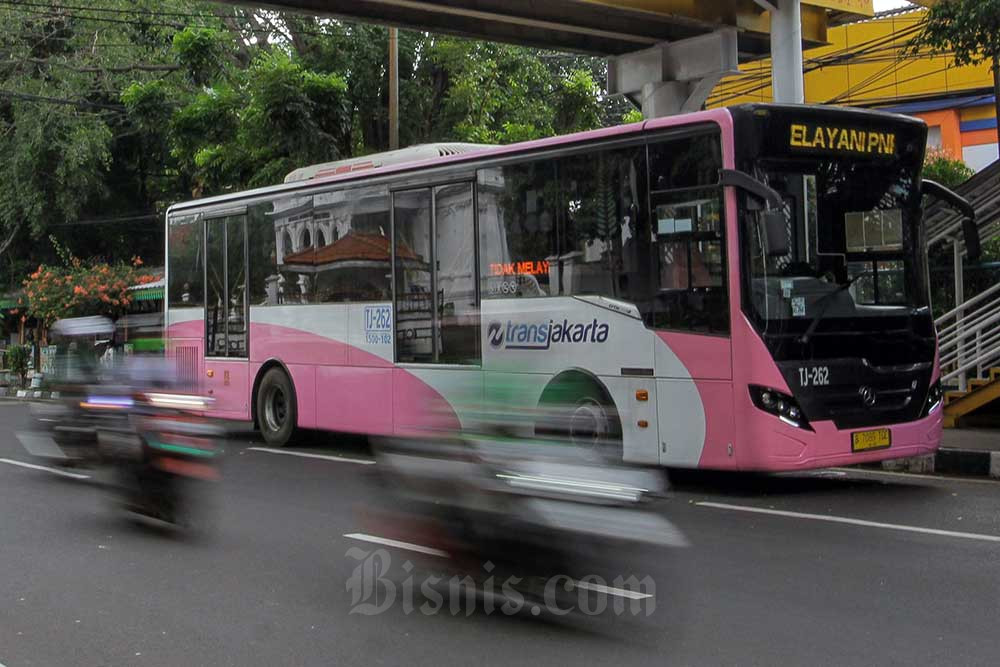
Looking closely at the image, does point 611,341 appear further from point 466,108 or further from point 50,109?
point 50,109

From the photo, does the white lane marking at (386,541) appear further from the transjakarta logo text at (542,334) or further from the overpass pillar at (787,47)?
the overpass pillar at (787,47)

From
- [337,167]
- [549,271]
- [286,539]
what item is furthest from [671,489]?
[337,167]

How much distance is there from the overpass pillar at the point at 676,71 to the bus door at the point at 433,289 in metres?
7.86

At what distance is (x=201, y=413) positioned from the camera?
8.40m

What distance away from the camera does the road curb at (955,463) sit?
37.1ft

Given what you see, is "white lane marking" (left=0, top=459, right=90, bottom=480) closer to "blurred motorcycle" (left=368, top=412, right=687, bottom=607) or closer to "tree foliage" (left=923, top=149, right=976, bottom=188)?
"blurred motorcycle" (left=368, top=412, right=687, bottom=607)

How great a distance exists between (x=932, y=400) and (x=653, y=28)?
10159 millimetres

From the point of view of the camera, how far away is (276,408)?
15.0 meters

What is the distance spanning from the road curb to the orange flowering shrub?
23196 millimetres

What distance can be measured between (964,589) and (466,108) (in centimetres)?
1749

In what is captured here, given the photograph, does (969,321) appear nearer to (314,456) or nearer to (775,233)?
(775,233)

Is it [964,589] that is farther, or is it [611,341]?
[611,341]

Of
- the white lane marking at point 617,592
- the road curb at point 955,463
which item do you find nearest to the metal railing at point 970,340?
the road curb at point 955,463

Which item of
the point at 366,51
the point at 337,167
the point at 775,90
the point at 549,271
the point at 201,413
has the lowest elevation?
the point at 201,413
